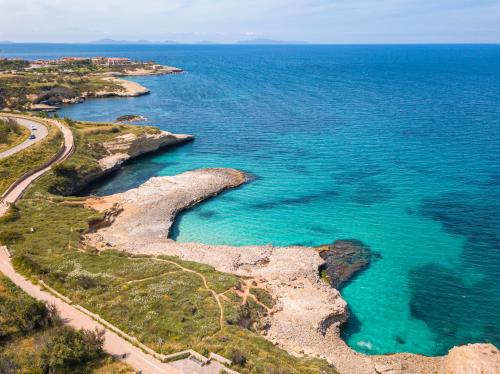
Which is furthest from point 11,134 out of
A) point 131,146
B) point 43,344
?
point 43,344

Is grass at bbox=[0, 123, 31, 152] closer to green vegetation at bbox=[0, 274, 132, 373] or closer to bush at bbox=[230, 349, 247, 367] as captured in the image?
green vegetation at bbox=[0, 274, 132, 373]

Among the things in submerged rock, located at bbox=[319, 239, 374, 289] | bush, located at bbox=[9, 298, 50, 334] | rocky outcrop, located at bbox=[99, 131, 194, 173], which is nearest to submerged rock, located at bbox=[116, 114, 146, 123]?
rocky outcrop, located at bbox=[99, 131, 194, 173]

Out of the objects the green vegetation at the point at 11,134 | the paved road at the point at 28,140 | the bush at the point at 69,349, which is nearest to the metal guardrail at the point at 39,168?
the paved road at the point at 28,140

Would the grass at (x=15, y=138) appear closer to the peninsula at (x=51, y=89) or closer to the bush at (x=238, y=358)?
the peninsula at (x=51, y=89)

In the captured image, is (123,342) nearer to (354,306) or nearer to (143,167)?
(354,306)

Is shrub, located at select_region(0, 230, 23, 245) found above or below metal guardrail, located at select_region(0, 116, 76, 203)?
below

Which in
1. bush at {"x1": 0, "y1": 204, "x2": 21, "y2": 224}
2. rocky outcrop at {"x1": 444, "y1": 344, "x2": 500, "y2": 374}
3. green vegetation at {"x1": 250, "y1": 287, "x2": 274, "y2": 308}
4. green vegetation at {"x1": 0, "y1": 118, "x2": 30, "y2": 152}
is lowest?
green vegetation at {"x1": 250, "y1": 287, "x2": 274, "y2": 308}

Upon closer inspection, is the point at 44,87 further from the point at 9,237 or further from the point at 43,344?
the point at 43,344
